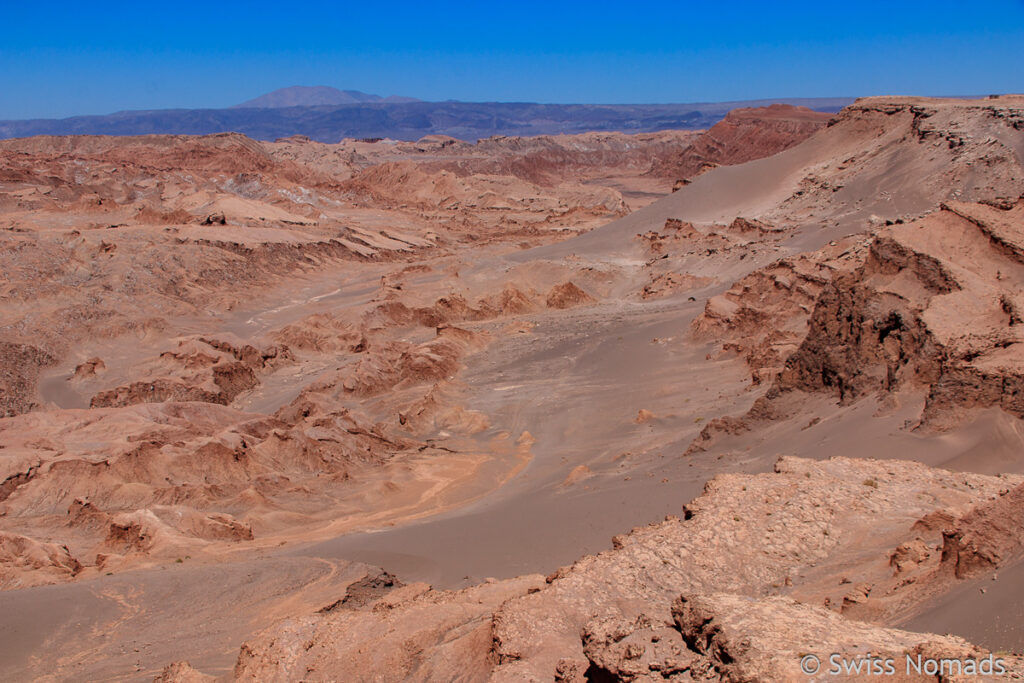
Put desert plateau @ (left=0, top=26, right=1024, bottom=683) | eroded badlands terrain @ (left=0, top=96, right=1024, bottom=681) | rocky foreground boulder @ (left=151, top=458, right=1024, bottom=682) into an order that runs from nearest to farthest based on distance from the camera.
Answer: rocky foreground boulder @ (left=151, top=458, right=1024, bottom=682) < desert plateau @ (left=0, top=26, right=1024, bottom=683) < eroded badlands terrain @ (left=0, top=96, right=1024, bottom=681)

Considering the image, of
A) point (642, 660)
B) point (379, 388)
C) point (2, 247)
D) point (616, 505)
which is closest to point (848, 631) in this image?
point (642, 660)

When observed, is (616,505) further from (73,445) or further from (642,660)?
(73,445)

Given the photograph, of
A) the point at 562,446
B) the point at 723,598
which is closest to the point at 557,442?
the point at 562,446

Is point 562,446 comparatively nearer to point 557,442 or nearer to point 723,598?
point 557,442

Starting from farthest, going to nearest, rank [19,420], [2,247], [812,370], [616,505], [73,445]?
[2,247]
[19,420]
[73,445]
[812,370]
[616,505]

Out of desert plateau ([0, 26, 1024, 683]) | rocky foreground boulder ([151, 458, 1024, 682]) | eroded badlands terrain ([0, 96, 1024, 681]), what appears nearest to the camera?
rocky foreground boulder ([151, 458, 1024, 682])

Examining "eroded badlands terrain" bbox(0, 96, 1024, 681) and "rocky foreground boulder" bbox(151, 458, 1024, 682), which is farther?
"eroded badlands terrain" bbox(0, 96, 1024, 681)
